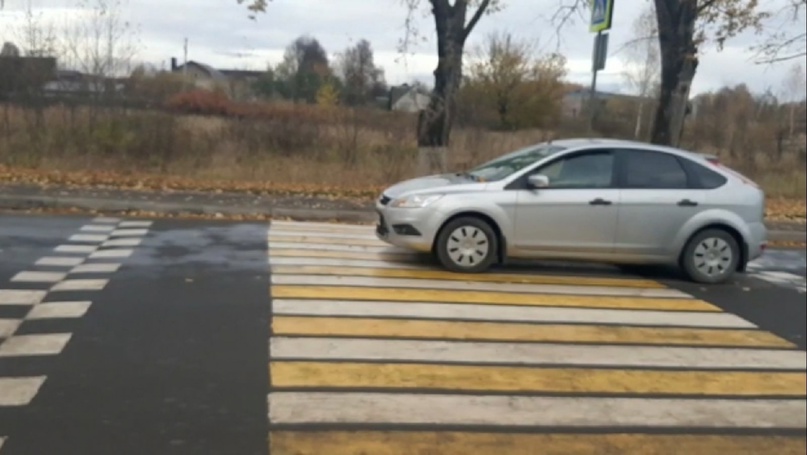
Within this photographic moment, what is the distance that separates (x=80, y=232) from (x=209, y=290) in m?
3.74

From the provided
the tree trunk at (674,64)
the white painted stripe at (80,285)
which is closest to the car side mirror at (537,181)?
the tree trunk at (674,64)

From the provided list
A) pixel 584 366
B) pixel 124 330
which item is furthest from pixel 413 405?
pixel 124 330

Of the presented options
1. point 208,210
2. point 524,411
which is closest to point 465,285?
point 524,411

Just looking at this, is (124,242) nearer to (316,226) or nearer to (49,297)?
(49,297)

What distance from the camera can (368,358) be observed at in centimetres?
624

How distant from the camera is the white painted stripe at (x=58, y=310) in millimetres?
6754

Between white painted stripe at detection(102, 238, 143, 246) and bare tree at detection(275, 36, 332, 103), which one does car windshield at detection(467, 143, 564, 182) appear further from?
white painted stripe at detection(102, 238, 143, 246)

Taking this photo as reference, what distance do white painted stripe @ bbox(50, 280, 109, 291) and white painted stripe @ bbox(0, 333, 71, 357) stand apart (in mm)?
1475

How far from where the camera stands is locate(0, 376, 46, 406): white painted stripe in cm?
493

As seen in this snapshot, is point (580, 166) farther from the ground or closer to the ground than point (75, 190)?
farther from the ground

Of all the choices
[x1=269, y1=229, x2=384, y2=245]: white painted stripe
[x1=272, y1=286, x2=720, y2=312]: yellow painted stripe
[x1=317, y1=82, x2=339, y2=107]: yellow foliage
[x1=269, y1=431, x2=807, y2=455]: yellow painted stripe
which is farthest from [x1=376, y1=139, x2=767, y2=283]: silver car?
[x1=269, y1=431, x2=807, y2=455]: yellow painted stripe

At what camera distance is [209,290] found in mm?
8133

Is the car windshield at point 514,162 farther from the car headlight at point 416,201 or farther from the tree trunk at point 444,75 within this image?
the tree trunk at point 444,75

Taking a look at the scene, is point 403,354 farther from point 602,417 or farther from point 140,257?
point 140,257
